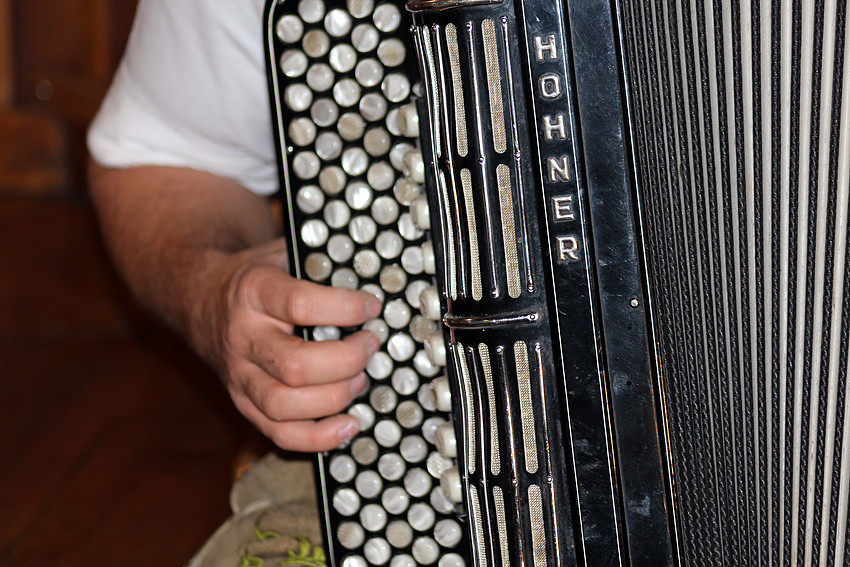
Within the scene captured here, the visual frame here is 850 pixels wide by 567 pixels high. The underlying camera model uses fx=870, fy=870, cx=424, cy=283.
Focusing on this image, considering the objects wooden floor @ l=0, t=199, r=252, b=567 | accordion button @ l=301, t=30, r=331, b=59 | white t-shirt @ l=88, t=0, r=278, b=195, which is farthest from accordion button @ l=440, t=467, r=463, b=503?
wooden floor @ l=0, t=199, r=252, b=567

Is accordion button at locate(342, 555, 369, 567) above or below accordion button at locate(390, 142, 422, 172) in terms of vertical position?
below

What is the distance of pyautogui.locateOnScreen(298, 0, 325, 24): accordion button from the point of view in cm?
82

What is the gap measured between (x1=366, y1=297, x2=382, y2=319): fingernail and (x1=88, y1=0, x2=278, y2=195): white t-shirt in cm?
46

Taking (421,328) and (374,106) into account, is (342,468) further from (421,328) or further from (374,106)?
(374,106)

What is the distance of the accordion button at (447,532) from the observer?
0.86m

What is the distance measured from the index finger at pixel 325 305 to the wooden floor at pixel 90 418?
0.80 meters

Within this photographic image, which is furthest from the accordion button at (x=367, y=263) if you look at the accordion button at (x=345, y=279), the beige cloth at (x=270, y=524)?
the beige cloth at (x=270, y=524)

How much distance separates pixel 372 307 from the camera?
33.2 inches

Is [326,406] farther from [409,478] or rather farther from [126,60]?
[126,60]

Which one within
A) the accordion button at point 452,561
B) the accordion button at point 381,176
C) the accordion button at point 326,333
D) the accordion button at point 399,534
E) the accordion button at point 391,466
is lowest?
the accordion button at point 452,561

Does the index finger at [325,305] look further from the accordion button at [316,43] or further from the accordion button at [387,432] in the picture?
the accordion button at [316,43]

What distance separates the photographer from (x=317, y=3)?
0.82m

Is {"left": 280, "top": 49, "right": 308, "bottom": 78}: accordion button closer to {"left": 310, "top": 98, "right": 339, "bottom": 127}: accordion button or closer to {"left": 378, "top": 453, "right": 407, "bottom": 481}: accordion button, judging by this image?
{"left": 310, "top": 98, "right": 339, "bottom": 127}: accordion button

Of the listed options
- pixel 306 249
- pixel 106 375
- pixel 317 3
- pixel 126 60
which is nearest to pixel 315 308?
pixel 306 249
